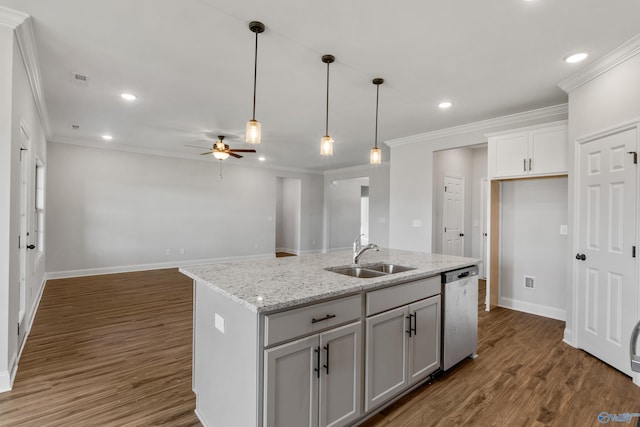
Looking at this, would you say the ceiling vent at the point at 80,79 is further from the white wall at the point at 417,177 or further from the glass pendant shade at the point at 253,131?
the white wall at the point at 417,177

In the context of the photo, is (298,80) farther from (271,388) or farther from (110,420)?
(110,420)

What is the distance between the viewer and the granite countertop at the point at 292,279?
1.57m

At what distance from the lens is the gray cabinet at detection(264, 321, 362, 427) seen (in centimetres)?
151

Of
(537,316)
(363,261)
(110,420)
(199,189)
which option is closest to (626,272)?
(537,316)

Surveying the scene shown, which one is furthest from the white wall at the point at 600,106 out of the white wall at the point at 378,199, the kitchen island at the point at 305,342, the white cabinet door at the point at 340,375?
the white wall at the point at 378,199

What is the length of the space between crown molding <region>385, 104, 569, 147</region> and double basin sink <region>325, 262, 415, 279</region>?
3104mm

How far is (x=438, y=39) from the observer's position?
8.29 ft

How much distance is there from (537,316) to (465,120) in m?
2.82

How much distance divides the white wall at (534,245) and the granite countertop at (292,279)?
1956 mm

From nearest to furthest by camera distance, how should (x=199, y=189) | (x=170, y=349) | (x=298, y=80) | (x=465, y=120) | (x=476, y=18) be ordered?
(x=476, y=18)
(x=170, y=349)
(x=298, y=80)
(x=465, y=120)
(x=199, y=189)

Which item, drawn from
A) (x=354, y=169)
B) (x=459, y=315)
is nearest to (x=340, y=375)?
(x=459, y=315)

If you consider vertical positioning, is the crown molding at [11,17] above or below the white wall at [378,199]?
above

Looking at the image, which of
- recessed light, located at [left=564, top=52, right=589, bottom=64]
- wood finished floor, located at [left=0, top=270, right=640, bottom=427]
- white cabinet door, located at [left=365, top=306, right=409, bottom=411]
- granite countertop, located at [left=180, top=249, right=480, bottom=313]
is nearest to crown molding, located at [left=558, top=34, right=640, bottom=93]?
recessed light, located at [left=564, top=52, right=589, bottom=64]

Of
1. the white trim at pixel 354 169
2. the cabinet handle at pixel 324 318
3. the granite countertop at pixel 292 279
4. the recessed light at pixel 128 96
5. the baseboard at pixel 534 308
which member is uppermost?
the recessed light at pixel 128 96
